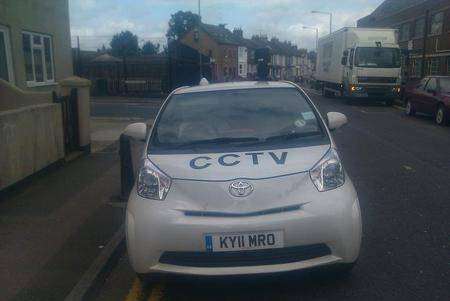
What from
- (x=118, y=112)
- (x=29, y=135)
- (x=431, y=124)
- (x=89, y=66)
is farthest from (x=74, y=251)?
(x=89, y=66)

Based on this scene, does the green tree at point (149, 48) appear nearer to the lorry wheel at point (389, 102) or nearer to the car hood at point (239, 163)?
the lorry wheel at point (389, 102)

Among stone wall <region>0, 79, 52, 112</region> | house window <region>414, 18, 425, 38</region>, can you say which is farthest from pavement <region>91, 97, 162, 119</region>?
house window <region>414, 18, 425, 38</region>

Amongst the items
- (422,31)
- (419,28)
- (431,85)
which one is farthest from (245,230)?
(419,28)

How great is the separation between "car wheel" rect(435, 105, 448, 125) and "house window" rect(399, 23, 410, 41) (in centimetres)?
2817

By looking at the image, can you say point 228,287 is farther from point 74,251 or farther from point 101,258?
point 74,251

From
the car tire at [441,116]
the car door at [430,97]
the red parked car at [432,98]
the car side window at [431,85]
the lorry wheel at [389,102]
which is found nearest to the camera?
the car tire at [441,116]

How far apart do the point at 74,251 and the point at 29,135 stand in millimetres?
3172

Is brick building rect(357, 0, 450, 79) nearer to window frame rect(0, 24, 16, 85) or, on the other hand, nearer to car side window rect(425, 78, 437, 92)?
car side window rect(425, 78, 437, 92)

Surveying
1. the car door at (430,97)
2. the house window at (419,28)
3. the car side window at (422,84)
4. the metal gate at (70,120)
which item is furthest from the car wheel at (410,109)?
the house window at (419,28)

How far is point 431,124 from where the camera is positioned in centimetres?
1611

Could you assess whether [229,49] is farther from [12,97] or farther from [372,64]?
[12,97]

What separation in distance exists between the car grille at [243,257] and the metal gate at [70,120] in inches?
239

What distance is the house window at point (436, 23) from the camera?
34219 millimetres

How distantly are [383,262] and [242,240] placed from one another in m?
1.67
